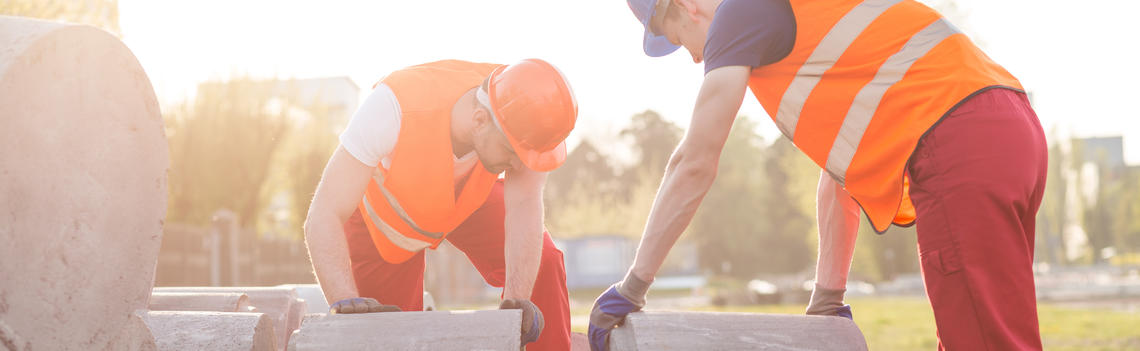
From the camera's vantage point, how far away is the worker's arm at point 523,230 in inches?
145

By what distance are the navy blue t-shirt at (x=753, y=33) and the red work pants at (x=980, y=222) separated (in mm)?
478

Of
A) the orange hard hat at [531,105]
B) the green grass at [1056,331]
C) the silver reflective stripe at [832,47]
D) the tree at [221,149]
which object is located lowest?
the green grass at [1056,331]

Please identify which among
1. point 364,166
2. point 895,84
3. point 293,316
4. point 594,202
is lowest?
point 594,202

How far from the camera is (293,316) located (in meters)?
4.26

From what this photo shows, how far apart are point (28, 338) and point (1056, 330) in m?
12.2

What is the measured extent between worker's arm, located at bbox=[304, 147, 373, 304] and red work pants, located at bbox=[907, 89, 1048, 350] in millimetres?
1861

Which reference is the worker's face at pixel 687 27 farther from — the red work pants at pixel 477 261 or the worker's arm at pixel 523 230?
the red work pants at pixel 477 261

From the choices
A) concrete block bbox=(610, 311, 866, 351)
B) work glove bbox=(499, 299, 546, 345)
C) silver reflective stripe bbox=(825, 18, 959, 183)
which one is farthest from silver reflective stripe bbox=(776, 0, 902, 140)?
work glove bbox=(499, 299, 546, 345)

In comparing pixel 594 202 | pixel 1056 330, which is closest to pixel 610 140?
pixel 594 202

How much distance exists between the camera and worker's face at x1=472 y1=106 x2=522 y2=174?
352 cm

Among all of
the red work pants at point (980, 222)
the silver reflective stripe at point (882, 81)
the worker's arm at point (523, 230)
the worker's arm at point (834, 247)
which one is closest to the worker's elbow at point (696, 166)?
the silver reflective stripe at point (882, 81)

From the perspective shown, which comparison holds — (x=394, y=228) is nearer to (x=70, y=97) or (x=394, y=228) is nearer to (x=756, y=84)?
(x=70, y=97)

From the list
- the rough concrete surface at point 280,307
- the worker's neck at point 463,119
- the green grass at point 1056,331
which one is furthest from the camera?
the green grass at point 1056,331

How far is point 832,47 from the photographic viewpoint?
2547 mm
